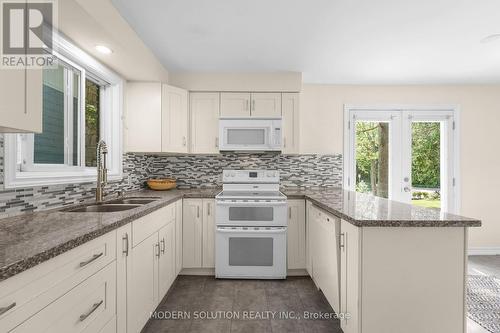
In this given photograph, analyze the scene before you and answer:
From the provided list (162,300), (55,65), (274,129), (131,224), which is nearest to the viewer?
(131,224)

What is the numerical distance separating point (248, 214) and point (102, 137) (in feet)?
5.54

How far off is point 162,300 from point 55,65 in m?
2.10

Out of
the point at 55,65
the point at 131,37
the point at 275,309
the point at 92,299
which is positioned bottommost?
the point at 275,309

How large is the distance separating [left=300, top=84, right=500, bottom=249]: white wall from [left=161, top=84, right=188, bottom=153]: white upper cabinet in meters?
1.62

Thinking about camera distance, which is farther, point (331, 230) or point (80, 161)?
point (80, 161)

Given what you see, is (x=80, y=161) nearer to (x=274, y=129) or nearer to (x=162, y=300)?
(x=162, y=300)

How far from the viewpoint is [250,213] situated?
2.91m

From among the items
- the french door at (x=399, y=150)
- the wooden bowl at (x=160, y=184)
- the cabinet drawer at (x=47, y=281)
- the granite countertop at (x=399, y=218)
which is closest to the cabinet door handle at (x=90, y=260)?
the cabinet drawer at (x=47, y=281)

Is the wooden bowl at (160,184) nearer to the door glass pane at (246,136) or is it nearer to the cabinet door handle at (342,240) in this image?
the door glass pane at (246,136)

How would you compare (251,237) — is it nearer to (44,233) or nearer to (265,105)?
(265,105)

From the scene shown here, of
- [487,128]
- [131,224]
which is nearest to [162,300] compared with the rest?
[131,224]

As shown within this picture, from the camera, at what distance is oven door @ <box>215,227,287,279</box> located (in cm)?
288

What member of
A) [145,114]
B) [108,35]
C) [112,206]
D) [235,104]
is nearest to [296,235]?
[235,104]

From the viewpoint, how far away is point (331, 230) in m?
2.08
